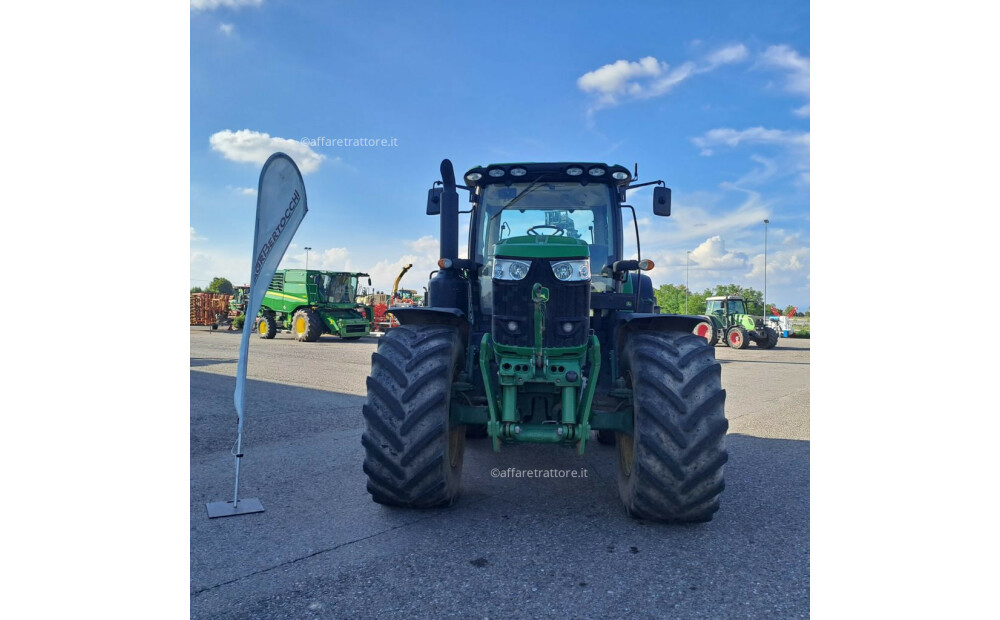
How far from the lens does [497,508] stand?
152 inches

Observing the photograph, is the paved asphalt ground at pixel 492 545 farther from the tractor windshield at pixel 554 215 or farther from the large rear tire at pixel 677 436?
the tractor windshield at pixel 554 215

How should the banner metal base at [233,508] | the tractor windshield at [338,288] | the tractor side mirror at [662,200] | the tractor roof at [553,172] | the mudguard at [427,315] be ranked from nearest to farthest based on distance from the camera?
the banner metal base at [233,508], the mudguard at [427,315], the tractor roof at [553,172], the tractor side mirror at [662,200], the tractor windshield at [338,288]

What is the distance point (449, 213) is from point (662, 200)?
1.71 m

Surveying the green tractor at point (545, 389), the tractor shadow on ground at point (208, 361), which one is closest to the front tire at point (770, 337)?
the tractor shadow on ground at point (208, 361)

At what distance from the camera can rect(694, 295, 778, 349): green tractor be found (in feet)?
69.9

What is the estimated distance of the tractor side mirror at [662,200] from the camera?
4594mm

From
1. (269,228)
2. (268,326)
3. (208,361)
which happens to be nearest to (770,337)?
(208,361)

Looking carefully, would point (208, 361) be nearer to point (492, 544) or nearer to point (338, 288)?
point (338, 288)

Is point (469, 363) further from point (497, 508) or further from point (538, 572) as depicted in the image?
point (538, 572)

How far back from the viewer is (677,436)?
3.26 metres

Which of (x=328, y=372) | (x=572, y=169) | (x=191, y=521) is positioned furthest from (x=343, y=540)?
(x=328, y=372)

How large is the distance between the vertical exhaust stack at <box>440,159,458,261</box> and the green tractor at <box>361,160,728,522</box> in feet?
0.03

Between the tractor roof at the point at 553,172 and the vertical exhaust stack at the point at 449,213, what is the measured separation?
526 millimetres

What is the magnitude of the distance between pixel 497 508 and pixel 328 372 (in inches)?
351
